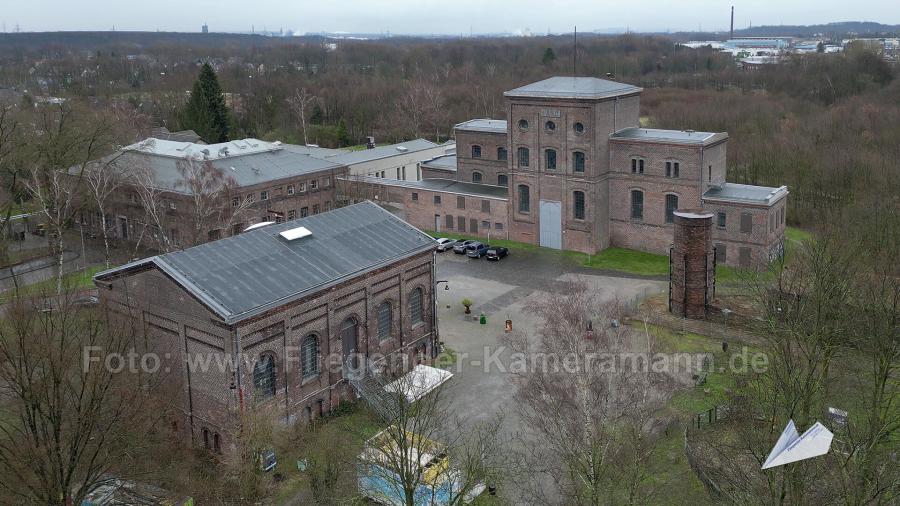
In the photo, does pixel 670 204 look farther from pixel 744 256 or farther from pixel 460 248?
pixel 460 248

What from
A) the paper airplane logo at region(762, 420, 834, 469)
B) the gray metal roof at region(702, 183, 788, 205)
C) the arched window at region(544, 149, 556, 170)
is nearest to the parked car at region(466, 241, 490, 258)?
the arched window at region(544, 149, 556, 170)

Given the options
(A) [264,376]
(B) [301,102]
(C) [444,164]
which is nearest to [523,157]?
(C) [444,164]

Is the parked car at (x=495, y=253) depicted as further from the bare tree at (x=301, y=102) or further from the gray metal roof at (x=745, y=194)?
the bare tree at (x=301, y=102)

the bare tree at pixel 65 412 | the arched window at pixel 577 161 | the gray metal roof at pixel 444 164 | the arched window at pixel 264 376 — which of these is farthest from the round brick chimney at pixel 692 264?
the bare tree at pixel 65 412

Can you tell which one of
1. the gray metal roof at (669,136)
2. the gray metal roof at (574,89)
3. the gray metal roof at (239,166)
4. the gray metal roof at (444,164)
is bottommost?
the gray metal roof at (444,164)

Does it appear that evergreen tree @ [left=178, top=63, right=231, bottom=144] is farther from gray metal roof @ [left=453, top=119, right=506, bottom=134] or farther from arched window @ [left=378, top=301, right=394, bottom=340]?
arched window @ [left=378, top=301, right=394, bottom=340]

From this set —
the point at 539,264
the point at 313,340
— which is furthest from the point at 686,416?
the point at 539,264
